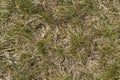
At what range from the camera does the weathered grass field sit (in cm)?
359

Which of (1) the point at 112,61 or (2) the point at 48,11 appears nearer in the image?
(1) the point at 112,61

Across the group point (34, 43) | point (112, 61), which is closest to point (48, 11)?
point (34, 43)

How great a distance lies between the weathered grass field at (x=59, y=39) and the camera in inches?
141

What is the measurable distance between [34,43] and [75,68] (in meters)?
0.53

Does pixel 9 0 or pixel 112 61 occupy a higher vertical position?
pixel 9 0

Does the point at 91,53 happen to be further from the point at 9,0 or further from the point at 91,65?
the point at 9,0

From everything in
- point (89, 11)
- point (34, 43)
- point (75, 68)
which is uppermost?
point (89, 11)

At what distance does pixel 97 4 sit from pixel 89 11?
12 cm

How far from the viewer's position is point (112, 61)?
3545 millimetres

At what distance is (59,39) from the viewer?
379 centimetres

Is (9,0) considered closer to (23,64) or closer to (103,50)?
(23,64)

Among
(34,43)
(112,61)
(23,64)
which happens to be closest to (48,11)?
(34,43)

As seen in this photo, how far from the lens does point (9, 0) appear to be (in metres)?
3.99

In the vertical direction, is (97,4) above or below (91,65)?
above
